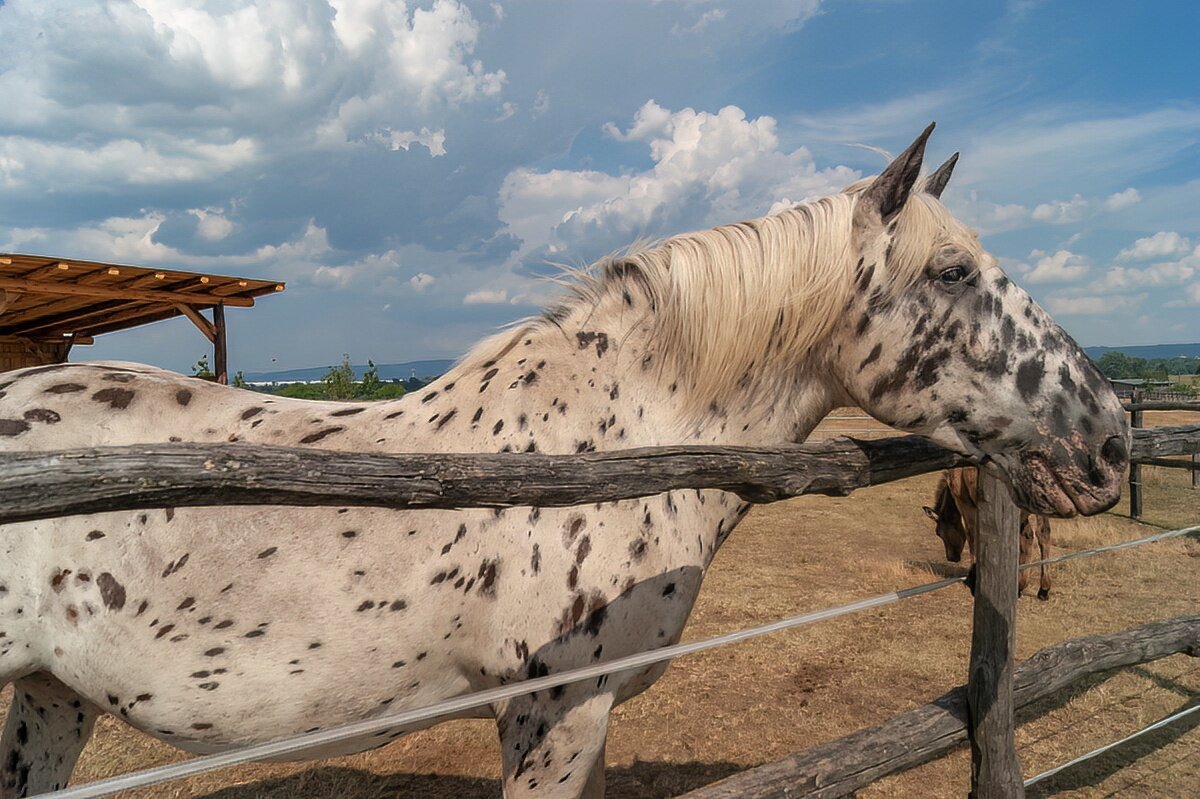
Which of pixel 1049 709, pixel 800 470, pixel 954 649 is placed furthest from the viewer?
pixel 954 649

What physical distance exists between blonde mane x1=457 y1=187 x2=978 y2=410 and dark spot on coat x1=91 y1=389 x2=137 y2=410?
1.72 m

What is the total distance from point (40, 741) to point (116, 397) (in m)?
1.33

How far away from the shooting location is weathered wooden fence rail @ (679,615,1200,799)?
7.12 feet

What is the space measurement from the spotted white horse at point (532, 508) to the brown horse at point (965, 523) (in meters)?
4.80

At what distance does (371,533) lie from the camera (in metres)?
2.03

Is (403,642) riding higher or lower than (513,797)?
higher

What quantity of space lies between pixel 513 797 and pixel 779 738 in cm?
250

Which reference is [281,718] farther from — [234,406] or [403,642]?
[234,406]

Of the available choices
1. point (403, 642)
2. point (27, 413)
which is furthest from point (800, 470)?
point (27, 413)

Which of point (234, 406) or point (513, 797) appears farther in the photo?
point (234, 406)

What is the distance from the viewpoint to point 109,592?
6.43 ft

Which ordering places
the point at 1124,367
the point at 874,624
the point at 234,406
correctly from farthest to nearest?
the point at 1124,367, the point at 874,624, the point at 234,406

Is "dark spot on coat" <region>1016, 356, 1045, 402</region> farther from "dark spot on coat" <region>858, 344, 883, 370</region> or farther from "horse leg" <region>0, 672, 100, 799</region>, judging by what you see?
"horse leg" <region>0, 672, 100, 799</region>

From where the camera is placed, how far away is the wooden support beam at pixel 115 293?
7410 millimetres
